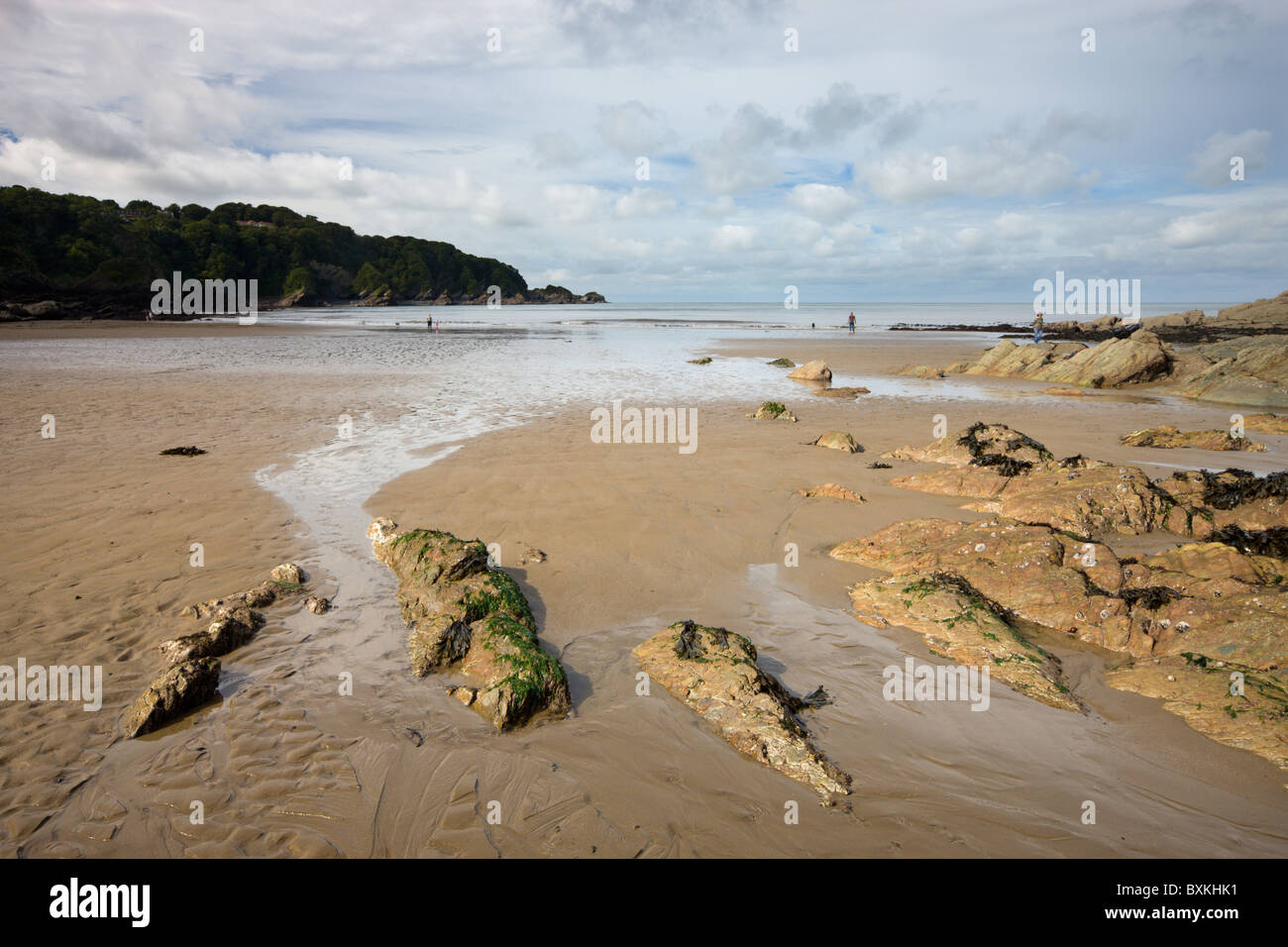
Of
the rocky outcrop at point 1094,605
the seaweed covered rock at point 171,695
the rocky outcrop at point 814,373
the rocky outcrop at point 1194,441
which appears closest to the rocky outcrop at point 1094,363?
the rocky outcrop at point 814,373

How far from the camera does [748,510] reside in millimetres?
10078

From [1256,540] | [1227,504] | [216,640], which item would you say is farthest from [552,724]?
[1227,504]

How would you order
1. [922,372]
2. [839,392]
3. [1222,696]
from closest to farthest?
[1222,696] < [839,392] < [922,372]

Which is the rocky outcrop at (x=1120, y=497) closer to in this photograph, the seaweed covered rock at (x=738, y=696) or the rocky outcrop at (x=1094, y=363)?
the seaweed covered rock at (x=738, y=696)

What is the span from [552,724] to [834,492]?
275 inches

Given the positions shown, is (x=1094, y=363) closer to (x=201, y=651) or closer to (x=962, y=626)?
(x=962, y=626)

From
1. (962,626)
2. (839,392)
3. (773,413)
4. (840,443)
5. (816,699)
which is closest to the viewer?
(816,699)

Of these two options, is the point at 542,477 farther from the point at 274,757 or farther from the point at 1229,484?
the point at 1229,484

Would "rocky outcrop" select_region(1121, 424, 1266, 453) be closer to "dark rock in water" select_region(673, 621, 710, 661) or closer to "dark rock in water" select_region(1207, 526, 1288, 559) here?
"dark rock in water" select_region(1207, 526, 1288, 559)

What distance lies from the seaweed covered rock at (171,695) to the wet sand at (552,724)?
0.17 metres

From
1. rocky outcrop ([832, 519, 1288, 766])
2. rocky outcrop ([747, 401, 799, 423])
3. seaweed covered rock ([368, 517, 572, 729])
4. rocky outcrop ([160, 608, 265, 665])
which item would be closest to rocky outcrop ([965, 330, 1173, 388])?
rocky outcrop ([747, 401, 799, 423])

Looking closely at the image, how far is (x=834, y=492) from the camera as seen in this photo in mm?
10578
